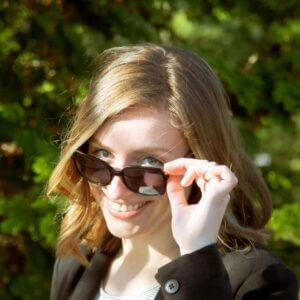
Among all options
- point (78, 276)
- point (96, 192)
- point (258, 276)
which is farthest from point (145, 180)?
point (78, 276)

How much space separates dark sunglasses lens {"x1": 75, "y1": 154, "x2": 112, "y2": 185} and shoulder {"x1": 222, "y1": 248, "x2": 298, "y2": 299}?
416 millimetres

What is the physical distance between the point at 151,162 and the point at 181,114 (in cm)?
16

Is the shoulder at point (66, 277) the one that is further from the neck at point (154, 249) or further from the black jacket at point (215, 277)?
the neck at point (154, 249)

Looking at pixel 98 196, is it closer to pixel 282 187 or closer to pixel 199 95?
pixel 199 95

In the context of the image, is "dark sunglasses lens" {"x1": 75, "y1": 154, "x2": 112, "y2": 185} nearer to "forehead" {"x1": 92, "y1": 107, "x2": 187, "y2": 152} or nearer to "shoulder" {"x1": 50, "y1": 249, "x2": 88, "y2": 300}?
"forehead" {"x1": 92, "y1": 107, "x2": 187, "y2": 152}

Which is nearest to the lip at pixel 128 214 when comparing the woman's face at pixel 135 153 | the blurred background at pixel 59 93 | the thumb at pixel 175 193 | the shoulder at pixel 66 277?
the woman's face at pixel 135 153

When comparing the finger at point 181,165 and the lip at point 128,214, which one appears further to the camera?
the lip at point 128,214

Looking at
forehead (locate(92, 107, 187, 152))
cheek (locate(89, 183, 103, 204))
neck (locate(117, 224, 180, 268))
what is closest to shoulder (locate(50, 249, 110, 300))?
neck (locate(117, 224, 180, 268))

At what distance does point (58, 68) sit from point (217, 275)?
2.36 metres

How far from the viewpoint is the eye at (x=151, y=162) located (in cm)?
223

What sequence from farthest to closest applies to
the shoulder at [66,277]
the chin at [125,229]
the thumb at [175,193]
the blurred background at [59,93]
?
the blurred background at [59,93], the shoulder at [66,277], the chin at [125,229], the thumb at [175,193]

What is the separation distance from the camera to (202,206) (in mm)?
2104

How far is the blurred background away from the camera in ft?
12.7

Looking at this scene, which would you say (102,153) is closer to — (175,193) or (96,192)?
(96,192)
